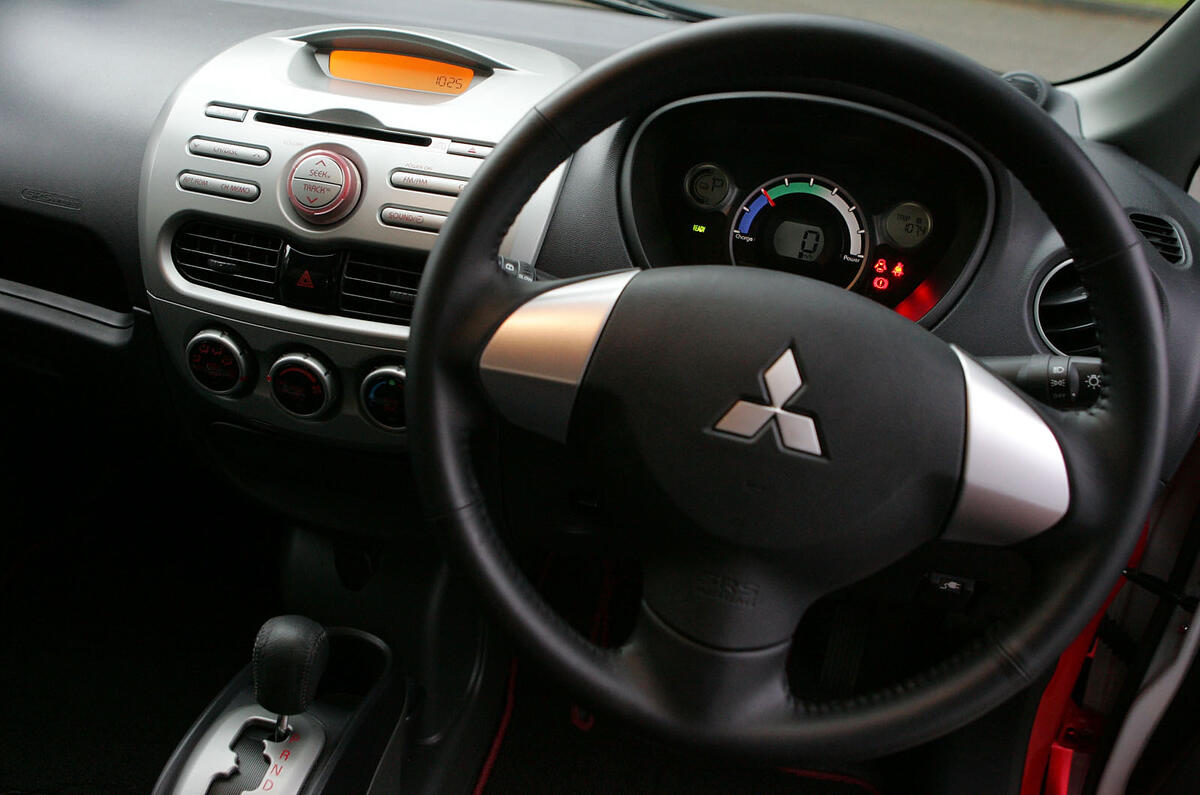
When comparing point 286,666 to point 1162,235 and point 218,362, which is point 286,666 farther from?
point 1162,235

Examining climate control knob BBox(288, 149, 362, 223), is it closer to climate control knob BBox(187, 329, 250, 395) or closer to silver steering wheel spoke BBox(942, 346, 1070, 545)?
climate control knob BBox(187, 329, 250, 395)

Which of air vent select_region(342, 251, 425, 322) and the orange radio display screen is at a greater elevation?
the orange radio display screen

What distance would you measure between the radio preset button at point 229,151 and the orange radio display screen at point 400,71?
14 cm

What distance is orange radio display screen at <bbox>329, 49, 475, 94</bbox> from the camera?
1.04 m

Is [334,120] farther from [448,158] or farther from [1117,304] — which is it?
[1117,304]

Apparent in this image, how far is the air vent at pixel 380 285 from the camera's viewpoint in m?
0.97

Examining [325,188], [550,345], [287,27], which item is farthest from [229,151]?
[550,345]

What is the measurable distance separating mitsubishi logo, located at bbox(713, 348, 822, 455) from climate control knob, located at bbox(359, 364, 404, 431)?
Answer: 443mm

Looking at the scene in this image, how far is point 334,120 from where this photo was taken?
39.5 inches

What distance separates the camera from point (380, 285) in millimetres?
979

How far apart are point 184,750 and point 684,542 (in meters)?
0.68

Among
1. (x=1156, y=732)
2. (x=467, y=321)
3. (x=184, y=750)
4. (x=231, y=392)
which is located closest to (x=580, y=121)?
(x=467, y=321)

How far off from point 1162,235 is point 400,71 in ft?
2.77

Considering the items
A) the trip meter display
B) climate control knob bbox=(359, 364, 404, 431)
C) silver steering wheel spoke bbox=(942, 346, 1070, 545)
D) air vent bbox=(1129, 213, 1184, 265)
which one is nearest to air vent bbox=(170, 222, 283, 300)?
climate control knob bbox=(359, 364, 404, 431)
